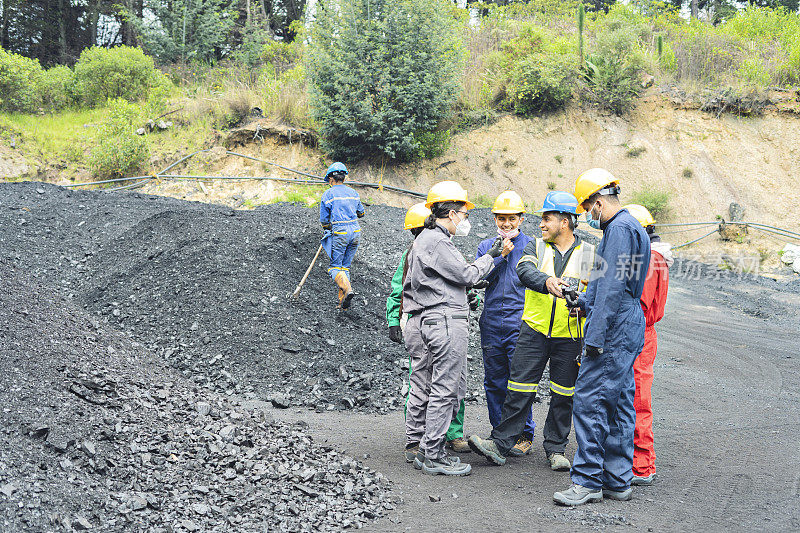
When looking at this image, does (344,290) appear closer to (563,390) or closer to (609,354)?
(563,390)

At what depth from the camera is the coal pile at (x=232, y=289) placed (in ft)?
21.9

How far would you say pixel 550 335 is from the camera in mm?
4430

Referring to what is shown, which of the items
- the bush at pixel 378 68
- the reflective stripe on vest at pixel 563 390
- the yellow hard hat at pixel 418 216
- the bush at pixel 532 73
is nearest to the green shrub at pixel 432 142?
the bush at pixel 378 68

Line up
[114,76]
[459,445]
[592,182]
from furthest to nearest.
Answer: [114,76] → [459,445] → [592,182]

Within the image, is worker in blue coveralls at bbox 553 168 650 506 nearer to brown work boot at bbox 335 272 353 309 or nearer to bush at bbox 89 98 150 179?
brown work boot at bbox 335 272 353 309

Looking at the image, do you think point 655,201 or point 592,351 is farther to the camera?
point 655,201

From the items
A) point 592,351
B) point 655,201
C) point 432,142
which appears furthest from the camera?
point 432,142

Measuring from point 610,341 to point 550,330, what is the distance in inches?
25.0

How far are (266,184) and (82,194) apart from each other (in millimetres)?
3942

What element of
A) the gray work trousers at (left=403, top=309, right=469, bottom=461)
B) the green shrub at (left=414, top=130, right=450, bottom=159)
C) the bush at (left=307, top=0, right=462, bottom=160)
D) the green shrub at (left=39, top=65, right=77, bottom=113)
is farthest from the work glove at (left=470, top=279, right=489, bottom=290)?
the green shrub at (left=39, top=65, right=77, bottom=113)

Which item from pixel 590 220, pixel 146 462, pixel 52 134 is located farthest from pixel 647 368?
pixel 52 134

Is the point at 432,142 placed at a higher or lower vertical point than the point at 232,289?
higher

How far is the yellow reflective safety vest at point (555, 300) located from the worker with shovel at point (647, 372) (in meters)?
0.42

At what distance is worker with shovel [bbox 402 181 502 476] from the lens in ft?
14.4
